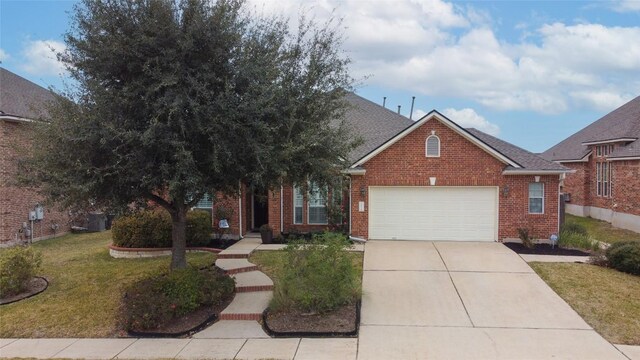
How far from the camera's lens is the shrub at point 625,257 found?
37.8 feet

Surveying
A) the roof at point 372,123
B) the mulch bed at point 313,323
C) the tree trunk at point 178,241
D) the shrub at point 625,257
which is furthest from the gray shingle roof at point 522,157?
the tree trunk at point 178,241

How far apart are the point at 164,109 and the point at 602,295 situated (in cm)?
951

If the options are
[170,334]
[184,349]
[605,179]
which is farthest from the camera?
[605,179]

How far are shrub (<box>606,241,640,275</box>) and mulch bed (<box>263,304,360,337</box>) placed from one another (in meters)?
7.49

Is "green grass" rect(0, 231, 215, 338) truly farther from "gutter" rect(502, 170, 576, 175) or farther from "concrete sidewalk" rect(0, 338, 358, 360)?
"gutter" rect(502, 170, 576, 175)

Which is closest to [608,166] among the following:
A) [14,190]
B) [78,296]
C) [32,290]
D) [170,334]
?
[170,334]

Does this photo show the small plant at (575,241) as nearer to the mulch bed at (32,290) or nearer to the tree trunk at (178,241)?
the tree trunk at (178,241)

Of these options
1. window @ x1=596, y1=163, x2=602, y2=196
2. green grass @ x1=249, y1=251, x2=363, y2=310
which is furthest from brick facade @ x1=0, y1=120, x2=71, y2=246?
window @ x1=596, y1=163, x2=602, y2=196

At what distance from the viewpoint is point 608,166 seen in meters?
24.5

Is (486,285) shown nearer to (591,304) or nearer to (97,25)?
(591,304)

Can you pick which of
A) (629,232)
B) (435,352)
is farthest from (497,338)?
(629,232)

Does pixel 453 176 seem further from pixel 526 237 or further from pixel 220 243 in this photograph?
pixel 220 243

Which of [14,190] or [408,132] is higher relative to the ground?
[408,132]

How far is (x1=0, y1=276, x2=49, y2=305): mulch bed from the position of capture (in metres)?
10.1
